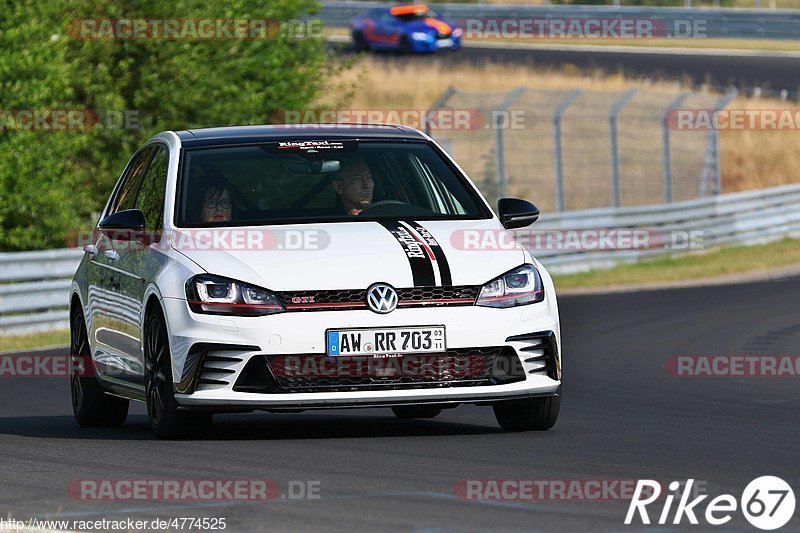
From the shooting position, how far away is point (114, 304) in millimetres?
9797

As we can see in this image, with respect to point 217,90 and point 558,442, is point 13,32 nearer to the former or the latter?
point 217,90

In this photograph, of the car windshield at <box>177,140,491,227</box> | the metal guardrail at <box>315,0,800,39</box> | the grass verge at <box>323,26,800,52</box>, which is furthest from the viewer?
the grass verge at <box>323,26,800,52</box>

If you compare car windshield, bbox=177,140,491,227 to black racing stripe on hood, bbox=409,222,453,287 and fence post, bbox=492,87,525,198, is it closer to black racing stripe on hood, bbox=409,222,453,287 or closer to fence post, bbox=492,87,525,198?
black racing stripe on hood, bbox=409,222,453,287

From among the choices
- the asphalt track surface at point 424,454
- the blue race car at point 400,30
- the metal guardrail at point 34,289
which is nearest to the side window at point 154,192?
the asphalt track surface at point 424,454

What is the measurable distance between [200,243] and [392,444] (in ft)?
4.51

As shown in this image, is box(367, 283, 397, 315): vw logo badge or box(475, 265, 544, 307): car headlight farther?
box(475, 265, 544, 307): car headlight

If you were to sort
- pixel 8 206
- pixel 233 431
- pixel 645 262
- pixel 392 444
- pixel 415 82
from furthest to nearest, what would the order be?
pixel 415 82 < pixel 645 262 < pixel 8 206 < pixel 233 431 < pixel 392 444

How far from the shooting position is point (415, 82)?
148 ft

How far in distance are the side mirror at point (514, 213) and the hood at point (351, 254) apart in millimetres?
363

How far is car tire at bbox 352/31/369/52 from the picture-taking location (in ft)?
174

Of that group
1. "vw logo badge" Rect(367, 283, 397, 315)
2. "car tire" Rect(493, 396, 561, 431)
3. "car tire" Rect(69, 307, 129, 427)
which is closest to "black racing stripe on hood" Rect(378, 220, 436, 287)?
"vw logo badge" Rect(367, 283, 397, 315)

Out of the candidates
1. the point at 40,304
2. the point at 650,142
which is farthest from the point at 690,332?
the point at 650,142

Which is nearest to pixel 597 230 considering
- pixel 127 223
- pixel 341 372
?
pixel 127 223

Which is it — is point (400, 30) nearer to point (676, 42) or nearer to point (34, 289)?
point (676, 42)
